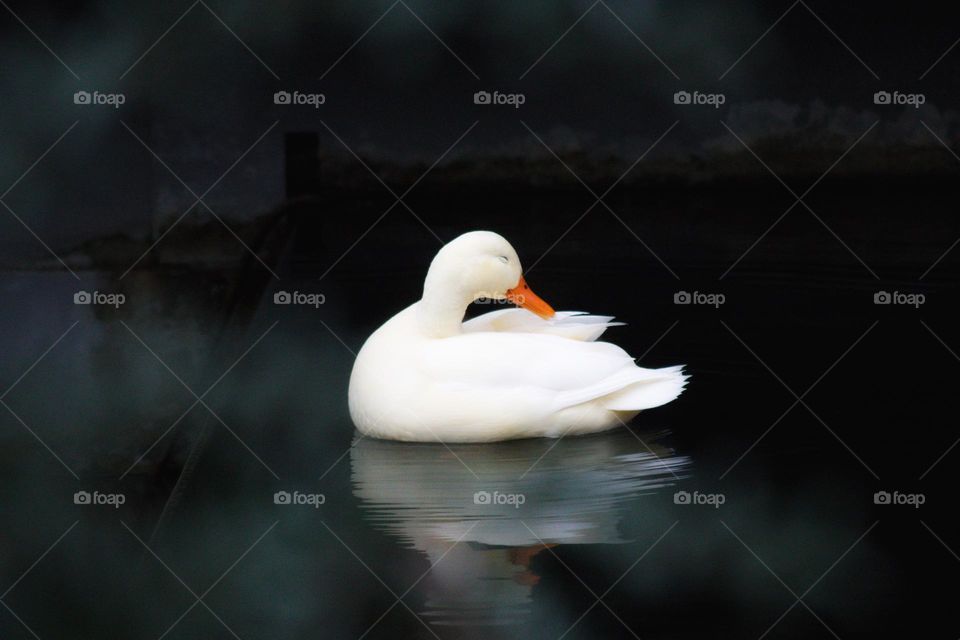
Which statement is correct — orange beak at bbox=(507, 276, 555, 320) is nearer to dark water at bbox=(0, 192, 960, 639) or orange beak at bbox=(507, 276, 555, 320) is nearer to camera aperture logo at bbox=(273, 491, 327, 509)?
dark water at bbox=(0, 192, 960, 639)

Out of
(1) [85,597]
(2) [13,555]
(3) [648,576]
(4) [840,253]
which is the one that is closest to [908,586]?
(3) [648,576]

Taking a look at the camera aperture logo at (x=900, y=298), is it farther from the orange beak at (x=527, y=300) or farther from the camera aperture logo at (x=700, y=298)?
the orange beak at (x=527, y=300)

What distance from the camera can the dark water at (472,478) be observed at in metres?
3.81

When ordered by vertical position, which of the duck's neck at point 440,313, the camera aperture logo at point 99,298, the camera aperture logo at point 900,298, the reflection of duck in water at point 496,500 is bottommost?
the reflection of duck in water at point 496,500

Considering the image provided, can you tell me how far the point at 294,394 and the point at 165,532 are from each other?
1209mm

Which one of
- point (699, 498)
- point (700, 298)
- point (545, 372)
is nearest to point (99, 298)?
point (545, 372)

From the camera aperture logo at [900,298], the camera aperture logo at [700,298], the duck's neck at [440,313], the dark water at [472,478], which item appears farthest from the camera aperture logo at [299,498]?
the camera aperture logo at [900,298]

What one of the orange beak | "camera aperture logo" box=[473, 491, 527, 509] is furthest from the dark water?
the orange beak

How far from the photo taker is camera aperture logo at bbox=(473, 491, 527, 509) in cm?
430

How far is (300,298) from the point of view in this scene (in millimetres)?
6598

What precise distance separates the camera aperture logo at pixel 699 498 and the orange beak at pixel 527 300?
0.94m

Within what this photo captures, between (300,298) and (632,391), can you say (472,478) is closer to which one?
(632,391)

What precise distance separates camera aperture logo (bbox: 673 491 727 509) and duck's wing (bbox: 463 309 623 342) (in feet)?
2.76

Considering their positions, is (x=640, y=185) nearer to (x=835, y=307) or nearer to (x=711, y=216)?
(x=711, y=216)
